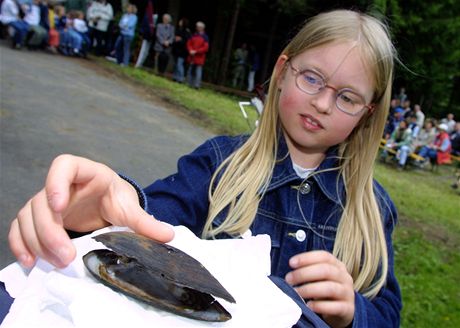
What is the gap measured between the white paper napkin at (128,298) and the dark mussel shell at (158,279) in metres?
0.01

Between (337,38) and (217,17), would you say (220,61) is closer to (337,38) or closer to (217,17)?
(217,17)

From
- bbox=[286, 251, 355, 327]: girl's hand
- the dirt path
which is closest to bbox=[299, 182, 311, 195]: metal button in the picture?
bbox=[286, 251, 355, 327]: girl's hand

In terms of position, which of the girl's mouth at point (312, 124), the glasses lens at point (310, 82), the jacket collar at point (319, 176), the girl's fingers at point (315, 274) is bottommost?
the girl's fingers at point (315, 274)

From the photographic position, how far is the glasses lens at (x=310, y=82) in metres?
1.63

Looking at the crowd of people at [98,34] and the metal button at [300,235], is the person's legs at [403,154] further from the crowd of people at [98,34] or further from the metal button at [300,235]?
the metal button at [300,235]

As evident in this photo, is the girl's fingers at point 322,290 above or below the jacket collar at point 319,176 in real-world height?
below

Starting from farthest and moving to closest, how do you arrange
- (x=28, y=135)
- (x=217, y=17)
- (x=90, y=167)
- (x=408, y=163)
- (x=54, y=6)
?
(x=217, y=17) < (x=408, y=163) < (x=54, y=6) < (x=28, y=135) < (x=90, y=167)

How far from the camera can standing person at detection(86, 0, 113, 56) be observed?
1352 cm

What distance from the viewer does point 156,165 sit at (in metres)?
5.25

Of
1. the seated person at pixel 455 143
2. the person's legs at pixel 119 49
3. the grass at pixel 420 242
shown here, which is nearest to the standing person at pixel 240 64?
the person's legs at pixel 119 49

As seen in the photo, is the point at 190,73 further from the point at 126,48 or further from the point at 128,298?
the point at 128,298

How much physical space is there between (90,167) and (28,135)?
14.7 ft

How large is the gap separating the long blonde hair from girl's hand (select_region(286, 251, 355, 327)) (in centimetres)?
39

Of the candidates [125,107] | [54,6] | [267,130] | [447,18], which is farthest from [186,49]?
[267,130]
